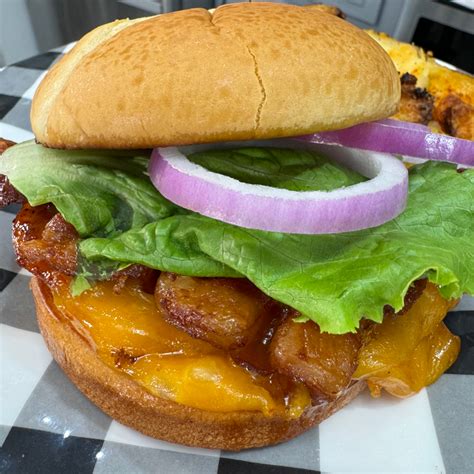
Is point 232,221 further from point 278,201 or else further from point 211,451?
point 211,451

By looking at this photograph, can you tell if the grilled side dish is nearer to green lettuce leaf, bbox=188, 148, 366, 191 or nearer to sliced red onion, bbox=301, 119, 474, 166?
sliced red onion, bbox=301, 119, 474, 166

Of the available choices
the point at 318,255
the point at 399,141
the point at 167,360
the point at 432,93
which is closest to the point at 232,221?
the point at 318,255

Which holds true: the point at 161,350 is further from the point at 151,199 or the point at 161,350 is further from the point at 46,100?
the point at 46,100

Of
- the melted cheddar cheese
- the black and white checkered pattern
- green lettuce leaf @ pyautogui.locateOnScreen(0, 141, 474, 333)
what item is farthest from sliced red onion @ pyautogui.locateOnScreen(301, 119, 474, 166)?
the black and white checkered pattern

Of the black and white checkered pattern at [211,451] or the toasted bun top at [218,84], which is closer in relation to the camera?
the toasted bun top at [218,84]

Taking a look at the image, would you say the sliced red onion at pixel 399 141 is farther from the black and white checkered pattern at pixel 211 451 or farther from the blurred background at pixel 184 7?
the blurred background at pixel 184 7

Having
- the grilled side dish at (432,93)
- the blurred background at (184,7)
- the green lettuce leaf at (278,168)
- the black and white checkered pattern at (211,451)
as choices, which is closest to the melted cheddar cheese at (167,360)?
the black and white checkered pattern at (211,451)
